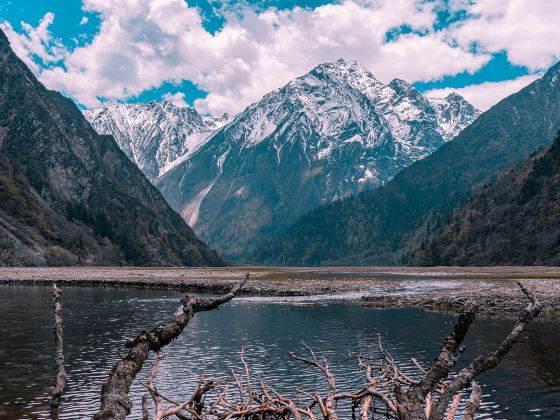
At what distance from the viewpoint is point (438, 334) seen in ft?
163

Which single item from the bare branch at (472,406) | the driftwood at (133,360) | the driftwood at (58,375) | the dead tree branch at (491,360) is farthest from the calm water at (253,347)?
the driftwood at (133,360)

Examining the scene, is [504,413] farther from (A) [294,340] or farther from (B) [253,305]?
(B) [253,305]

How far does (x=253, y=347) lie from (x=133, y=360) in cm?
3520

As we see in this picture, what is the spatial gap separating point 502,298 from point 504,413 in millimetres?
46455

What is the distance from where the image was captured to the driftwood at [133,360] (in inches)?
410

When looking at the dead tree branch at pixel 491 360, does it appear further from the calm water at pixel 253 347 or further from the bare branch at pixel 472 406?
the calm water at pixel 253 347

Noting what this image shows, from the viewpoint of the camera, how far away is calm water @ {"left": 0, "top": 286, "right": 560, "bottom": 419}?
30.0m

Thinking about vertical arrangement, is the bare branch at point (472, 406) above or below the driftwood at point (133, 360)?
below

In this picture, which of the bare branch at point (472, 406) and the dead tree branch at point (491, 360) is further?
the bare branch at point (472, 406)

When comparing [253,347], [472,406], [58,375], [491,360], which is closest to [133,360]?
[58,375]

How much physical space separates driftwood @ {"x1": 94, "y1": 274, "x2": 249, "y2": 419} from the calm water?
17.7 meters

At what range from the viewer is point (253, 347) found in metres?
45.4

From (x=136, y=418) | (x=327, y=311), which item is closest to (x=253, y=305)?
(x=327, y=311)

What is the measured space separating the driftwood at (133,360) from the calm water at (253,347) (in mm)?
17692
